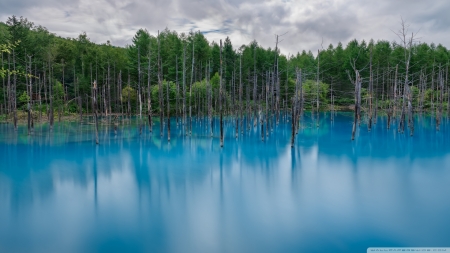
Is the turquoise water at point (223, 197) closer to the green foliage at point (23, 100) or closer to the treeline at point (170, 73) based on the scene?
the green foliage at point (23, 100)

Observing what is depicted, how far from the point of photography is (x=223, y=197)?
11.4 metres

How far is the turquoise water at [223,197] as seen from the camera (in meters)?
7.90

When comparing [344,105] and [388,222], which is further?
[344,105]

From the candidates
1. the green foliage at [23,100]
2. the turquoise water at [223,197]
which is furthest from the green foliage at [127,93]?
the turquoise water at [223,197]

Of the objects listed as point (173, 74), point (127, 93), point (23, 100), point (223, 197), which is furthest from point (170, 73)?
point (223, 197)

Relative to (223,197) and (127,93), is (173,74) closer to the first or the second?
(127,93)

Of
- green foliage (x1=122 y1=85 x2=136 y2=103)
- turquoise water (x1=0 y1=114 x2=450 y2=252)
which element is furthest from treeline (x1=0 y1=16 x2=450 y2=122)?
turquoise water (x1=0 y1=114 x2=450 y2=252)

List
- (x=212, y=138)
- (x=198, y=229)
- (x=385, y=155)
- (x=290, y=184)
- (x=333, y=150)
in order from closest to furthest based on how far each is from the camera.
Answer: (x=198, y=229) < (x=290, y=184) < (x=385, y=155) < (x=333, y=150) < (x=212, y=138)

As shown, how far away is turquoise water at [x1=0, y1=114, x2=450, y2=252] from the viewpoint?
7902mm

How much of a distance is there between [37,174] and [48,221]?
21.4 ft

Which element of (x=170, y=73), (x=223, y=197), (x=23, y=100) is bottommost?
(x=223, y=197)

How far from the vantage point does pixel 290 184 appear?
1300cm

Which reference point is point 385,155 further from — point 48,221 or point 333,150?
point 48,221

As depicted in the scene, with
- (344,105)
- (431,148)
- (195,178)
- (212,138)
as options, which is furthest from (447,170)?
(344,105)
